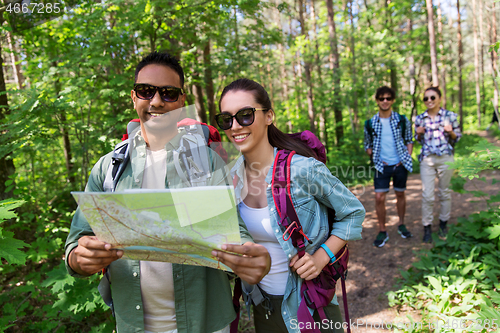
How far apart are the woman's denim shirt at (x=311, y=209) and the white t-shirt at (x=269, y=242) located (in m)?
0.06

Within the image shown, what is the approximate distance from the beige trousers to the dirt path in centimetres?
37

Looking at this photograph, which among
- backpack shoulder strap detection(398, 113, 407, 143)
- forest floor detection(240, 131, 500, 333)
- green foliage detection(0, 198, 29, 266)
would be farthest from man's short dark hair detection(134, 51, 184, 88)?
backpack shoulder strap detection(398, 113, 407, 143)

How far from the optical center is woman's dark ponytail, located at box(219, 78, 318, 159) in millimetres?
1721

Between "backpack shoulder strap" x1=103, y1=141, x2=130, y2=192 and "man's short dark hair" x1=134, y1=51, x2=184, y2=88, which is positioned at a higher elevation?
"man's short dark hair" x1=134, y1=51, x2=184, y2=88

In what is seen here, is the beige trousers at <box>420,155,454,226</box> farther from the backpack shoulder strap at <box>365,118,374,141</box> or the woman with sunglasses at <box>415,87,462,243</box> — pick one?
the backpack shoulder strap at <box>365,118,374,141</box>

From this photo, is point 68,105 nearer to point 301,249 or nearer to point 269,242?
point 269,242

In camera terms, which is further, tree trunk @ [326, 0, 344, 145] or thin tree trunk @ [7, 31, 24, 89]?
tree trunk @ [326, 0, 344, 145]

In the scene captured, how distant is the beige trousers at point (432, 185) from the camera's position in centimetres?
446

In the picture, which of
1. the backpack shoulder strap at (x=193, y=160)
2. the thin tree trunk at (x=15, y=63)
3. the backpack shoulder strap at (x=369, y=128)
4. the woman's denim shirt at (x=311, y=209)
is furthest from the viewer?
the backpack shoulder strap at (x=369, y=128)

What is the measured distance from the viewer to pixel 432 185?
15.1 feet

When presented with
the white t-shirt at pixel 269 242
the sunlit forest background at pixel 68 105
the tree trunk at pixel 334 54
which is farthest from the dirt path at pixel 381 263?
the tree trunk at pixel 334 54

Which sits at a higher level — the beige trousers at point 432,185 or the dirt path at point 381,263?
the beige trousers at point 432,185

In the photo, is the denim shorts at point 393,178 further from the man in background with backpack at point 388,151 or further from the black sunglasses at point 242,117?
the black sunglasses at point 242,117

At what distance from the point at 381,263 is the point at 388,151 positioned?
1.83 m
